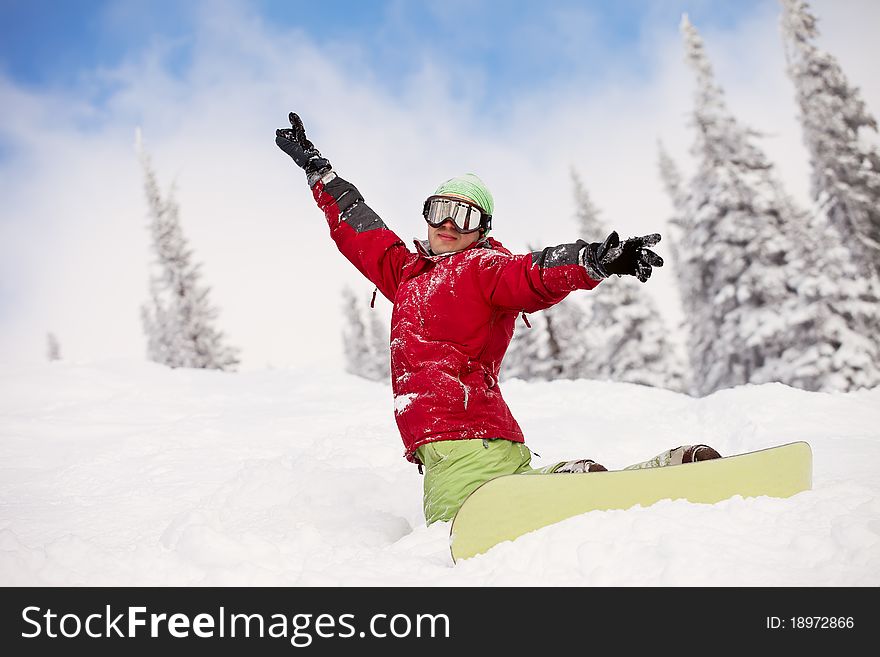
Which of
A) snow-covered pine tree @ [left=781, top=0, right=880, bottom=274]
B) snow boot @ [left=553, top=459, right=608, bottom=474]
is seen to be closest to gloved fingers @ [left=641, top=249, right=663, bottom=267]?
snow boot @ [left=553, top=459, right=608, bottom=474]

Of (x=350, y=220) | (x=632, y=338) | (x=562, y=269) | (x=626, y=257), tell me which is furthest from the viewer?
(x=632, y=338)

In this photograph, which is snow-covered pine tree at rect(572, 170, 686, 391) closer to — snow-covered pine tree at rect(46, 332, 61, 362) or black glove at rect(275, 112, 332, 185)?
black glove at rect(275, 112, 332, 185)

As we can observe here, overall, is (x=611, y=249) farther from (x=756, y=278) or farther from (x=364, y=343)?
(x=364, y=343)

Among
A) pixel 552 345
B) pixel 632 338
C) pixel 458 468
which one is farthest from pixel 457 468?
pixel 552 345

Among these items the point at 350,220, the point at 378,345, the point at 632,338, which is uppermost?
the point at 378,345

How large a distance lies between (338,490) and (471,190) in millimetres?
2150

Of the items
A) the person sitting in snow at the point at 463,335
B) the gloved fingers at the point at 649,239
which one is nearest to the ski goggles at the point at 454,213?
the person sitting in snow at the point at 463,335

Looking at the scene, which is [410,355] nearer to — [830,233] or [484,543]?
[484,543]

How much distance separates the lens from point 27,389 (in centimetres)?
818

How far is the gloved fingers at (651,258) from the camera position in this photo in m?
2.72

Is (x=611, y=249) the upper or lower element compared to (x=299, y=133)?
lower

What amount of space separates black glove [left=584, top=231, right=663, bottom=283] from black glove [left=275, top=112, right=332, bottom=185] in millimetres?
2354

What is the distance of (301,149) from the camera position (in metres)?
4.63

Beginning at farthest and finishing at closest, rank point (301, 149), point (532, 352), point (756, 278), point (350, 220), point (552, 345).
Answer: point (532, 352), point (552, 345), point (756, 278), point (301, 149), point (350, 220)
